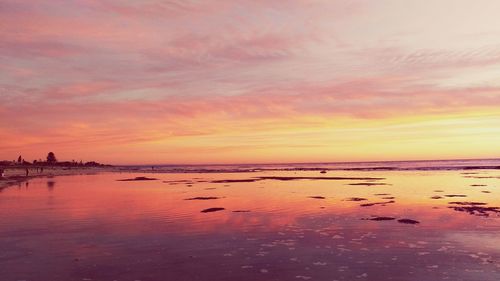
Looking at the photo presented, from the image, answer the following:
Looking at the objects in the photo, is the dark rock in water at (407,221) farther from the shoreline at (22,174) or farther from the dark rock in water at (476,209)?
the shoreline at (22,174)

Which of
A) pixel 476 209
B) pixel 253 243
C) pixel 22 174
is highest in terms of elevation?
pixel 22 174

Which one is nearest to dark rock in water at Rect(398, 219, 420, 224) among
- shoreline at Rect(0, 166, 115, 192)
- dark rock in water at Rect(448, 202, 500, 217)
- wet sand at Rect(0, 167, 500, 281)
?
wet sand at Rect(0, 167, 500, 281)

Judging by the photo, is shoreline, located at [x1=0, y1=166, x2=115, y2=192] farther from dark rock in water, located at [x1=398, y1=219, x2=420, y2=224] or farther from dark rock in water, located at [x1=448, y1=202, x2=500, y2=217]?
dark rock in water, located at [x1=448, y1=202, x2=500, y2=217]

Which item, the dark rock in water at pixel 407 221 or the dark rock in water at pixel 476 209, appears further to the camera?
the dark rock in water at pixel 476 209

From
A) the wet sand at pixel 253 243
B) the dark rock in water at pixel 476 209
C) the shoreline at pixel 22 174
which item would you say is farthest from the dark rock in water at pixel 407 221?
the shoreline at pixel 22 174

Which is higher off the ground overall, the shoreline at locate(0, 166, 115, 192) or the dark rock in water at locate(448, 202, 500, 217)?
the shoreline at locate(0, 166, 115, 192)

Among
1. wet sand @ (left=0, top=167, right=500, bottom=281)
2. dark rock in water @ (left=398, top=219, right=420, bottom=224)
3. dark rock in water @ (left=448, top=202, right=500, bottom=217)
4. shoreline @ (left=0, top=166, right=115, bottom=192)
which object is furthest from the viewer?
shoreline @ (left=0, top=166, right=115, bottom=192)

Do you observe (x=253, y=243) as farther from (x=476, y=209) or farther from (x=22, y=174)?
(x=22, y=174)

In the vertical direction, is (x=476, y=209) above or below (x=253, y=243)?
above

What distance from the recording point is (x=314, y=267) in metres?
15.3

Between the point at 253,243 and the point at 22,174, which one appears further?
the point at 22,174

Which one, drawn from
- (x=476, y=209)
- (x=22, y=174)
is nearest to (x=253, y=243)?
(x=476, y=209)

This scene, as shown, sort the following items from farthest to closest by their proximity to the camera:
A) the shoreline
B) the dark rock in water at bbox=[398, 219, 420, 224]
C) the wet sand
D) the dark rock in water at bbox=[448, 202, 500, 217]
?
the shoreline < the dark rock in water at bbox=[448, 202, 500, 217] < the dark rock in water at bbox=[398, 219, 420, 224] < the wet sand

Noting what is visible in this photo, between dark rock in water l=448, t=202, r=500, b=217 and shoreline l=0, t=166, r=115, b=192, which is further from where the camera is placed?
shoreline l=0, t=166, r=115, b=192
